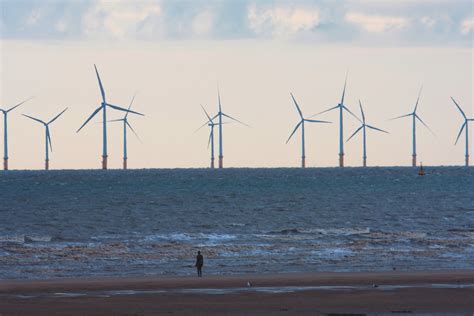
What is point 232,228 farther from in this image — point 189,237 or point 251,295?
point 251,295

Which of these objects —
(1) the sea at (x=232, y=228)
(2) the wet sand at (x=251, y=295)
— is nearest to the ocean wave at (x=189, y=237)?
(1) the sea at (x=232, y=228)

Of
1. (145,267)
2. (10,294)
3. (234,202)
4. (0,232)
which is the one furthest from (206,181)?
(10,294)

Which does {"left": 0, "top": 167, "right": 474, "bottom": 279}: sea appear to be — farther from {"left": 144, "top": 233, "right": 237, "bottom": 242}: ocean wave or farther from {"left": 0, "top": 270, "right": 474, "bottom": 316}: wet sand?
{"left": 0, "top": 270, "right": 474, "bottom": 316}: wet sand

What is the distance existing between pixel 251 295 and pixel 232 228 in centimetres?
4982

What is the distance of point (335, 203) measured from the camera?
13075 cm

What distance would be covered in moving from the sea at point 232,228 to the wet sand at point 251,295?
530 centimetres

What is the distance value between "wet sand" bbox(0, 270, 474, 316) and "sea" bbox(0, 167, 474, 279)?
209 inches

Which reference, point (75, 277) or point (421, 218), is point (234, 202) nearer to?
point (421, 218)

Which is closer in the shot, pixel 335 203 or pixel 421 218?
pixel 421 218

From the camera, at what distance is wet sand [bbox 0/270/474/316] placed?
140ft

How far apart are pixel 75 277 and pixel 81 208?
65768 millimetres

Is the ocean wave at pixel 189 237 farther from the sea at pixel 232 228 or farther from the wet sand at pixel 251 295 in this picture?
the wet sand at pixel 251 295

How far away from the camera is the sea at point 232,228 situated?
64.9 meters

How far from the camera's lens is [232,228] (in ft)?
319
